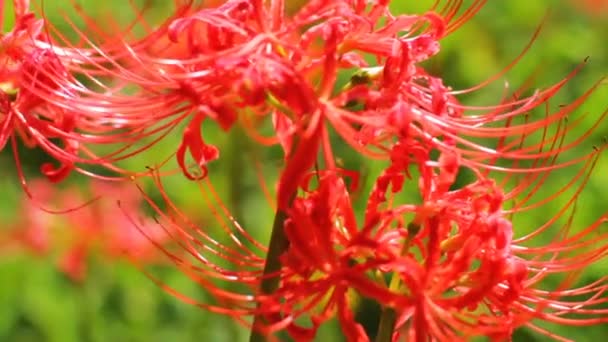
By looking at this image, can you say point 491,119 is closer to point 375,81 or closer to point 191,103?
point 375,81

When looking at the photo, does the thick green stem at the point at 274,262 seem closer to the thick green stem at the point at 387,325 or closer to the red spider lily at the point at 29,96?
the thick green stem at the point at 387,325

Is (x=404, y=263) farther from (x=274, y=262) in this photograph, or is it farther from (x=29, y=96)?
(x=29, y=96)

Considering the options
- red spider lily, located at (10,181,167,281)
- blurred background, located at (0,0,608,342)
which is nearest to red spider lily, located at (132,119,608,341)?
blurred background, located at (0,0,608,342)

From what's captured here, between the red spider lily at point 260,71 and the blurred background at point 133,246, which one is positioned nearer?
the red spider lily at point 260,71

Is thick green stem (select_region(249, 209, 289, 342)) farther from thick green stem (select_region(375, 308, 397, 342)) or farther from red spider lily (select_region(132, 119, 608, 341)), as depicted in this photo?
thick green stem (select_region(375, 308, 397, 342))

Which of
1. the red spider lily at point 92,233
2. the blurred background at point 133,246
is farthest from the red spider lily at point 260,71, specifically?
the red spider lily at point 92,233

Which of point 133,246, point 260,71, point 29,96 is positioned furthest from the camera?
point 133,246

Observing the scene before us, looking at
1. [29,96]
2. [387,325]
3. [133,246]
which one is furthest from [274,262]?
[133,246]
